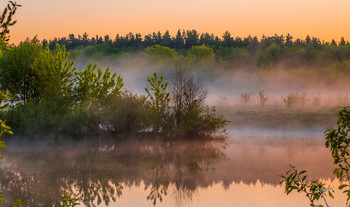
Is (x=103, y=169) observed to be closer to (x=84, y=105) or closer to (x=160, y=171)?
(x=160, y=171)

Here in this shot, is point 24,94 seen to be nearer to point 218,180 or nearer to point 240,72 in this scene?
point 218,180

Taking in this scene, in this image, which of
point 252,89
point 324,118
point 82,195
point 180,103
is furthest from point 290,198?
point 252,89

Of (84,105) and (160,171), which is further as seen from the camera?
(84,105)

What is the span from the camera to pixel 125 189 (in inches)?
590

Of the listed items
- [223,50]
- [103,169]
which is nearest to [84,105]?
[103,169]

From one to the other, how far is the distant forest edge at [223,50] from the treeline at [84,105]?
57582mm

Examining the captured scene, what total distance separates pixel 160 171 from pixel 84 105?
12125 millimetres

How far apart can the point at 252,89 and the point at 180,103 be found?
4564cm

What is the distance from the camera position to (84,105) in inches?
1133

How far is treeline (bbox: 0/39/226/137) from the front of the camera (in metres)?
27.8

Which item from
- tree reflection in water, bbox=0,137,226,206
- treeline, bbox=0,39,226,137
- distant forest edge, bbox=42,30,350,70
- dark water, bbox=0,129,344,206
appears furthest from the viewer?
distant forest edge, bbox=42,30,350,70

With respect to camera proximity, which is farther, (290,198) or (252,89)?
(252,89)

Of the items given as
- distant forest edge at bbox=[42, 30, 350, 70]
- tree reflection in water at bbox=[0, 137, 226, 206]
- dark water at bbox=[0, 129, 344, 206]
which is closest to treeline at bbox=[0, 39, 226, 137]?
dark water at bbox=[0, 129, 344, 206]

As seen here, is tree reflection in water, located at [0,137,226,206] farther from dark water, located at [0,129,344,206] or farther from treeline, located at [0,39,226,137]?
treeline, located at [0,39,226,137]
